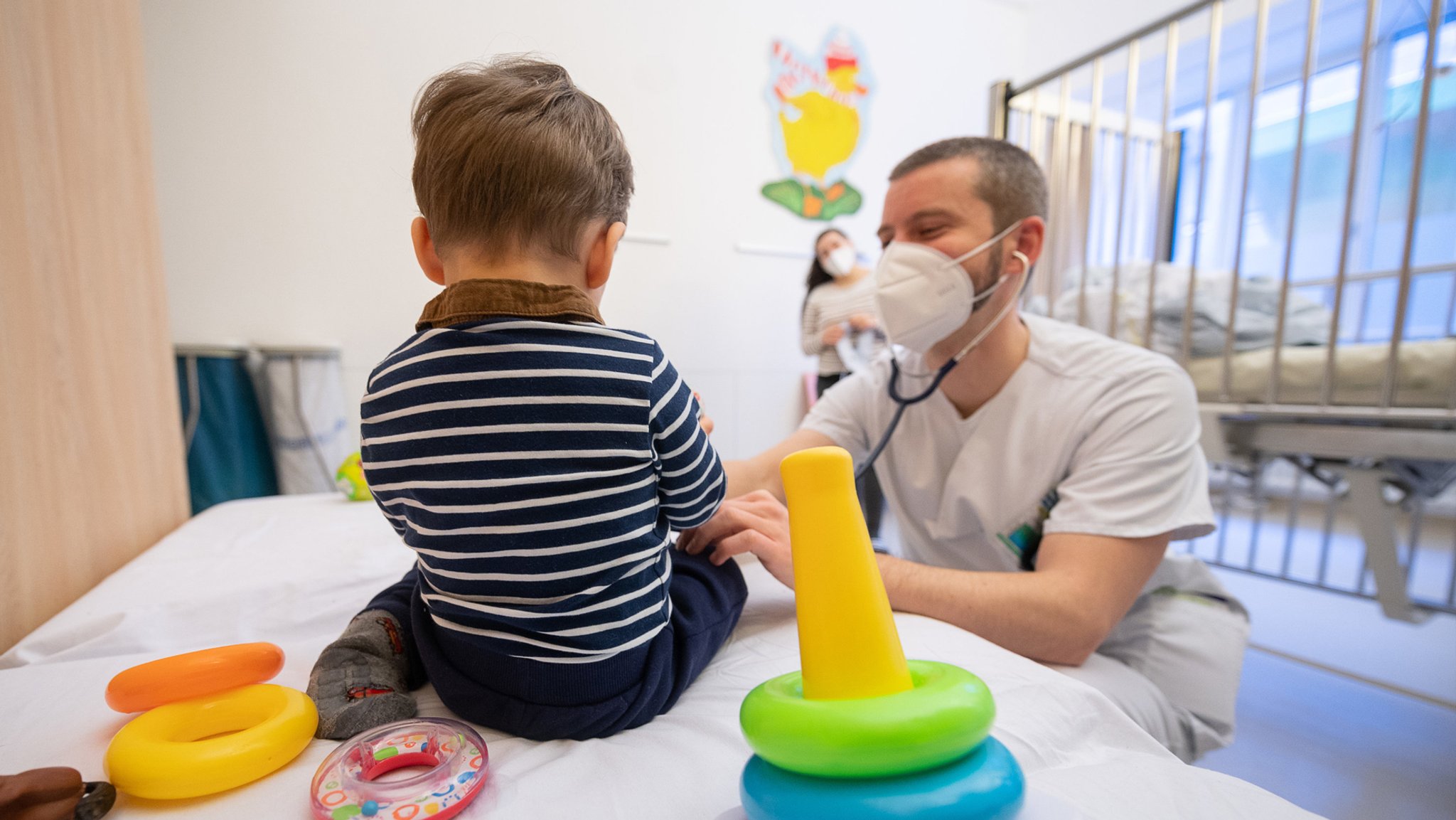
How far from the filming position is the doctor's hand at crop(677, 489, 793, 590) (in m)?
0.72

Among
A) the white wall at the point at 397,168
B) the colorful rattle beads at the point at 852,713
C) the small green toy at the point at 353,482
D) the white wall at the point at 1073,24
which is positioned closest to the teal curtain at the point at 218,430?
the white wall at the point at 397,168

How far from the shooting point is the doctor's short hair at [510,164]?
1.73ft

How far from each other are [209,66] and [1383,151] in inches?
155

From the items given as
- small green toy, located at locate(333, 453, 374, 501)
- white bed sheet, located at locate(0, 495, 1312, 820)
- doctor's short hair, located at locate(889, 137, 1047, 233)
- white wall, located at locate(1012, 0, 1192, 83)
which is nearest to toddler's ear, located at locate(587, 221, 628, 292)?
white bed sheet, located at locate(0, 495, 1312, 820)

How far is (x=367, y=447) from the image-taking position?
0.56 meters

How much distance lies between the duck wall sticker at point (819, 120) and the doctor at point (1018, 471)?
3.30 ft

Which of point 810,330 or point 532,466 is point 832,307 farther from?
point 532,466

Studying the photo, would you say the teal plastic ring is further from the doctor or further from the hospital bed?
the hospital bed

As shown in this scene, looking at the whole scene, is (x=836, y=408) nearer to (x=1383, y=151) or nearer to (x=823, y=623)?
(x=823, y=623)

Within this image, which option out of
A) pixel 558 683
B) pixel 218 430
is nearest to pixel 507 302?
pixel 558 683

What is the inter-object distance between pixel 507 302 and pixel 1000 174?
34.0 inches

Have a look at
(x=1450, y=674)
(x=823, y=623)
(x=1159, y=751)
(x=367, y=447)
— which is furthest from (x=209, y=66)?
(x=1450, y=674)

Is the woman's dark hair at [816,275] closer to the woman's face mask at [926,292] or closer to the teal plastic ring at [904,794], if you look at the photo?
the woman's face mask at [926,292]

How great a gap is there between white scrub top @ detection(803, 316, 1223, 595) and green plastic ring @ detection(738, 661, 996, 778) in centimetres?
55
